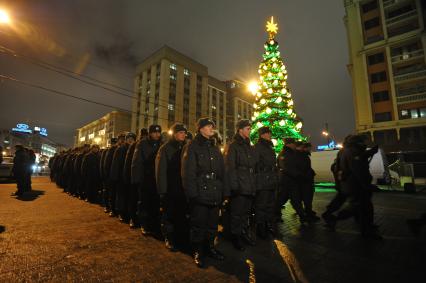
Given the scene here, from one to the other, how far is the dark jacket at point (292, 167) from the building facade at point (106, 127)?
67694mm

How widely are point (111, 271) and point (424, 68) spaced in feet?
128

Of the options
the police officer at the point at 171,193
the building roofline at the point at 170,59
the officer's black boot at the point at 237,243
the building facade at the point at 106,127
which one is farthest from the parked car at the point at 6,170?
the building facade at the point at 106,127

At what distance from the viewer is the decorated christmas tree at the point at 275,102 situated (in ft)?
57.0

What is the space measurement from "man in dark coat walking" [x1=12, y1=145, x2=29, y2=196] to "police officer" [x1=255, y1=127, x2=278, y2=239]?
9.67 metres

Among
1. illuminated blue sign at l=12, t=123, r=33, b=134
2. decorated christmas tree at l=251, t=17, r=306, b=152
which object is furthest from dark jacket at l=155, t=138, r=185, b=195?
illuminated blue sign at l=12, t=123, r=33, b=134

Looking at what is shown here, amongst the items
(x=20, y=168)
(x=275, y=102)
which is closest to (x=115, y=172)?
(x=20, y=168)

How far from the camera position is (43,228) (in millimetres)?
4688

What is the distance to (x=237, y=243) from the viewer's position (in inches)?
147

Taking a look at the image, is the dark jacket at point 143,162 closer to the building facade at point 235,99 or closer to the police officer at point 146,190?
the police officer at point 146,190

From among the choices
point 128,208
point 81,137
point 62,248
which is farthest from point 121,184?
point 81,137

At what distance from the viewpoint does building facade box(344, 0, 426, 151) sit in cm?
2820

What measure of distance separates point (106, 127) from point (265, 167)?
86778mm

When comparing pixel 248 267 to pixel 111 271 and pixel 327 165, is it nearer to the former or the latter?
pixel 111 271

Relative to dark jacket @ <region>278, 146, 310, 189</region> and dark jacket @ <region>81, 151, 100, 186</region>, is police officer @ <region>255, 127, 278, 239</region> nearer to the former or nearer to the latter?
dark jacket @ <region>278, 146, 310, 189</region>
